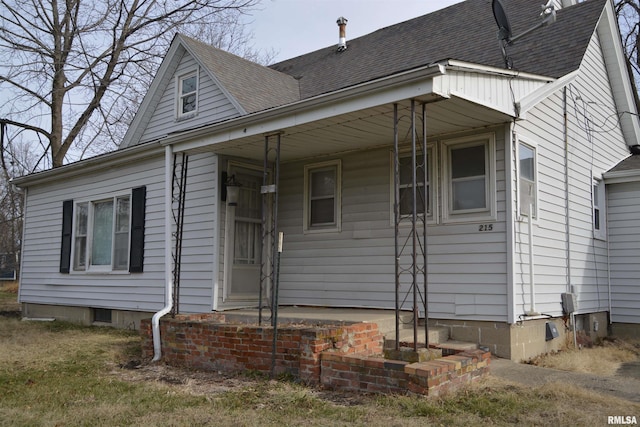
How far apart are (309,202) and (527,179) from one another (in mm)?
3507

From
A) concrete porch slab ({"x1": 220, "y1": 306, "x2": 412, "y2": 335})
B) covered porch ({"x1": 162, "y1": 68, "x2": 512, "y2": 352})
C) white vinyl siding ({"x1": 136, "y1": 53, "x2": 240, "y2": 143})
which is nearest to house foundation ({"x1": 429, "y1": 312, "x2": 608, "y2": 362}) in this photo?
covered porch ({"x1": 162, "y1": 68, "x2": 512, "y2": 352})

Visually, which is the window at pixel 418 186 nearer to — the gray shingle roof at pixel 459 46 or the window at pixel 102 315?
the gray shingle roof at pixel 459 46

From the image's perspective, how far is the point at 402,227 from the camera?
322 inches

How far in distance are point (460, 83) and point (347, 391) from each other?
3336 mm

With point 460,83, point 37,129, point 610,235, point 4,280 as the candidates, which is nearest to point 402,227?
point 460,83

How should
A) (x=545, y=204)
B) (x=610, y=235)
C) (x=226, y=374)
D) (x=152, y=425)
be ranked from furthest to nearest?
(x=610, y=235) < (x=545, y=204) < (x=226, y=374) < (x=152, y=425)

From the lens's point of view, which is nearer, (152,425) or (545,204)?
(152,425)

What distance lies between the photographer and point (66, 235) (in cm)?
1223

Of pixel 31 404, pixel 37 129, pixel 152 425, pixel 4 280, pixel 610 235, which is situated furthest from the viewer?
pixel 4 280

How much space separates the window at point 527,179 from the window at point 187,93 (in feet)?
22.0

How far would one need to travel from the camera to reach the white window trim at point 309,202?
29.5 feet

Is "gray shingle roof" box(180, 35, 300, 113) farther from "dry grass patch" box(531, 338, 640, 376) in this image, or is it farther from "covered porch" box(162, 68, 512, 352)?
"dry grass patch" box(531, 338, 640, 376)

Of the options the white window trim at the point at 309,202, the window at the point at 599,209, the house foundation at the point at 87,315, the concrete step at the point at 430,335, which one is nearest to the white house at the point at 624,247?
the window at the point at 599,209

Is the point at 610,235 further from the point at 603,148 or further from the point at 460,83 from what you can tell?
the point at 460,83
